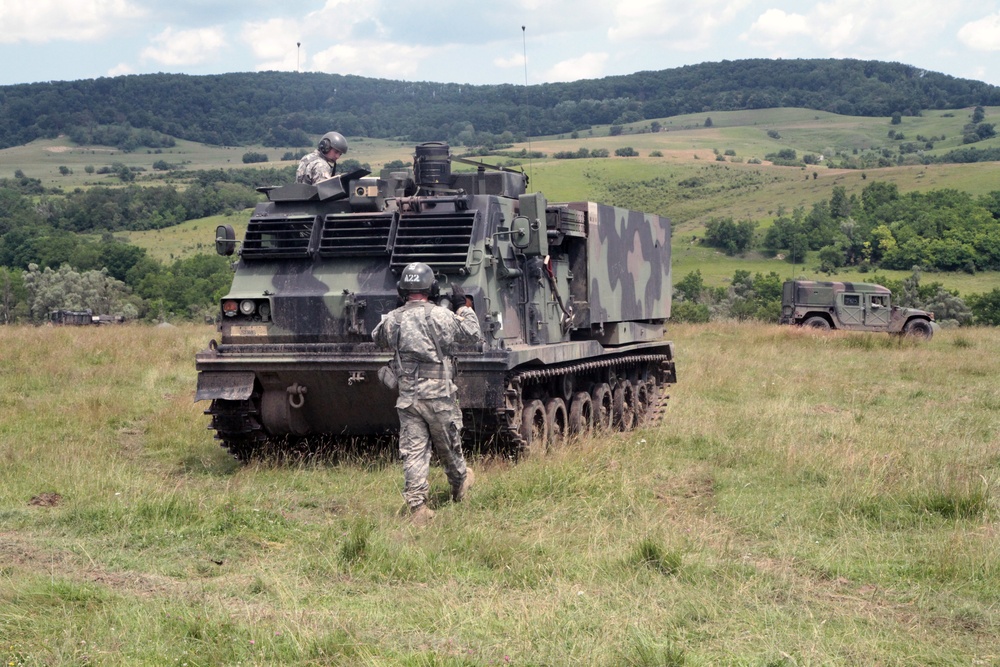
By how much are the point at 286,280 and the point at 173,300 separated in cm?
3884

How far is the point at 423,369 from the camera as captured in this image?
28.3ft

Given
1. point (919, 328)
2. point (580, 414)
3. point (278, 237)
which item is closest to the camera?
point (278, 237)

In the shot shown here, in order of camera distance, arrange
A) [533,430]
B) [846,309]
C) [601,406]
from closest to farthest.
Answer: [533,430]
[601,406]
[846,309]

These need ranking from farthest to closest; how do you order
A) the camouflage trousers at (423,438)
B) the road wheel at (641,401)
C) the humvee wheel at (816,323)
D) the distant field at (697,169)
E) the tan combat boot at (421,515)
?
the distant field at (697,169) < the humvee wheel at (816,323) < the road wheel at (641,401) < the camouflage trousers at (423,438) < the tan combat boot at (421,515)

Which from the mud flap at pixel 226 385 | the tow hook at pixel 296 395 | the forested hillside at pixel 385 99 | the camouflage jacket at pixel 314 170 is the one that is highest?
the forested hillside at pixel 385 99

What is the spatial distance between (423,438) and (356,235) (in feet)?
10.0

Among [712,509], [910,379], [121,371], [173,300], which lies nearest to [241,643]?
[712,509]

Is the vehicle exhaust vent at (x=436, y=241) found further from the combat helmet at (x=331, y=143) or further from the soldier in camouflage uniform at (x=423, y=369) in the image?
the soldier in camouflage uniform at (x=423, y=369)

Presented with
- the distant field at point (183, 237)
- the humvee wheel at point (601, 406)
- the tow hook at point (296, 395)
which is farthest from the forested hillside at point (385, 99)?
the tow hook at point (296, 395)

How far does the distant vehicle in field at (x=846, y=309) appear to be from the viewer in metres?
35.0

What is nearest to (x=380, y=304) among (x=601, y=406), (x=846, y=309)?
(x=601, y=406)

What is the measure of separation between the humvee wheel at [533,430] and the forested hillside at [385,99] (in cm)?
6588

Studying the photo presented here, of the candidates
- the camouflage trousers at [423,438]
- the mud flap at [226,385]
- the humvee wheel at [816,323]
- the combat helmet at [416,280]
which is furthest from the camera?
the humvee wheel at [816,323]

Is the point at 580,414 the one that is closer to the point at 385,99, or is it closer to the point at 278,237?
the point at 278,237
